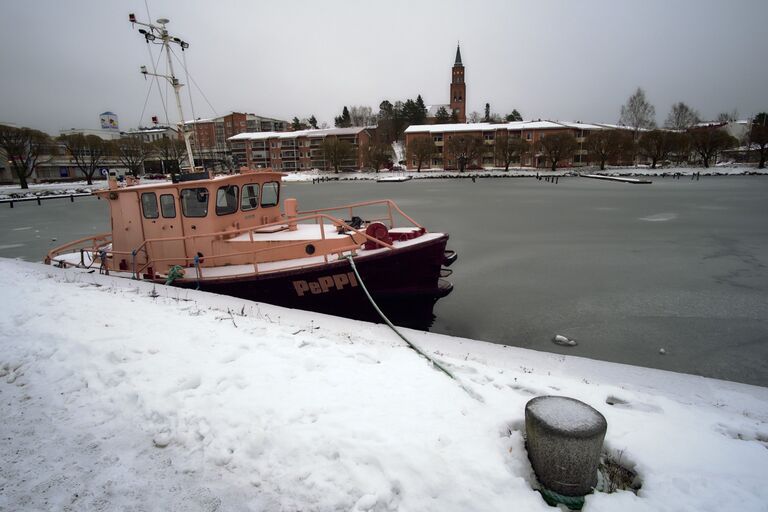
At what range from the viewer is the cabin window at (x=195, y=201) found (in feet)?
28.6

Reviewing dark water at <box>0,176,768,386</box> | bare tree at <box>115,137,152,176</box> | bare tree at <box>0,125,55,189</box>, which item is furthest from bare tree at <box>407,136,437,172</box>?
bare tree at <box>0,125,55,189</box>

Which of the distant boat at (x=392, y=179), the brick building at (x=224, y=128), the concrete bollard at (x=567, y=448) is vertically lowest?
the concrete bollard at (x=567, y=448)

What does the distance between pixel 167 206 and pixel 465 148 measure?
6830cm

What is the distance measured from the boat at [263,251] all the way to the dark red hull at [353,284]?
2cm

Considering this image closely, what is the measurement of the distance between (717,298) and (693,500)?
8.71m

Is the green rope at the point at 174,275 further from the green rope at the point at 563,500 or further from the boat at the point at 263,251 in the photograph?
the green rope at the point at 563,500

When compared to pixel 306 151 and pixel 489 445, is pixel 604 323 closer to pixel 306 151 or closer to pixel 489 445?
pixel 489 445

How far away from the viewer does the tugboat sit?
7.94m

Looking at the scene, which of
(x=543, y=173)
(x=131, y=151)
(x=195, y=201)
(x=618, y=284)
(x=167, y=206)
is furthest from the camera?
(x=543, y=173)

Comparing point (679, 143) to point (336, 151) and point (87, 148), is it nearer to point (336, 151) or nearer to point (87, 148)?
point (336, 151)

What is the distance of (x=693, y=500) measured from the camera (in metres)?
2.81

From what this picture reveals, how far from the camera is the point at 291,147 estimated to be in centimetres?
8556

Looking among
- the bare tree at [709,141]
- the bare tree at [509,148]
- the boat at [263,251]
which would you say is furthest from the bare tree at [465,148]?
the boat at [263,251]

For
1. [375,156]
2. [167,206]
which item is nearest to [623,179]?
[375,156]
